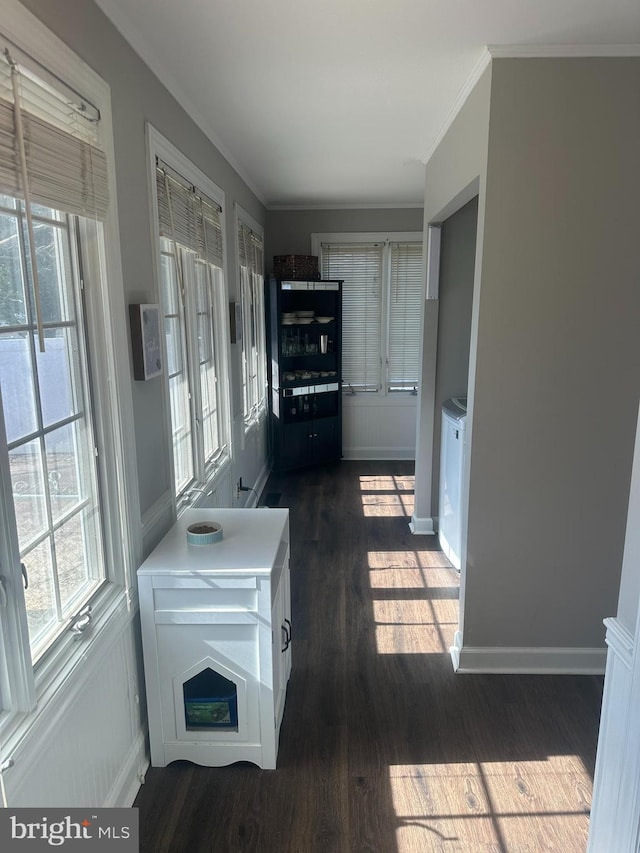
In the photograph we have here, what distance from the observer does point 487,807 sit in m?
2.02

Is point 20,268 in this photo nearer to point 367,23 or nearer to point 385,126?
point 367,23

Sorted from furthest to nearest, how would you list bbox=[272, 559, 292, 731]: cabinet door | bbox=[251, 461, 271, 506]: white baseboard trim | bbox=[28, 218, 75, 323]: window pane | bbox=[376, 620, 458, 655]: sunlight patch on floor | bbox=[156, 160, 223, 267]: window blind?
bbox=[251, 461, 271, 506]: white baseboard trim → bbox=[376, 620, 458, 655]: sunlight patch on floor → bbox=[156, 160, 223, 267]: window blind → bbox=[272, 559, 292, 731]: cabinet door → bbox=[28, 218, 75, 323]: window pane

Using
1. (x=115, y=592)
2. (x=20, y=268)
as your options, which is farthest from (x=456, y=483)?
(x=20, y=268)

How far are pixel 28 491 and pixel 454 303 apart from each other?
3.31 meters

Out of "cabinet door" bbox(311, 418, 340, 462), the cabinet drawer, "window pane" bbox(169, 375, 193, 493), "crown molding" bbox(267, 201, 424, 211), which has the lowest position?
"cabinet door" bbox(311, 418, 340, 462)

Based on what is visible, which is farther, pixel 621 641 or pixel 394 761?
pixel 394 761

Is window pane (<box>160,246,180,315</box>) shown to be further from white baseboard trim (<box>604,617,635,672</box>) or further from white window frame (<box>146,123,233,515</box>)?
white baseboard trim (<box>604,617,635,672</box>)

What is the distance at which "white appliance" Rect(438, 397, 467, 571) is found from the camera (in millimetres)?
3619

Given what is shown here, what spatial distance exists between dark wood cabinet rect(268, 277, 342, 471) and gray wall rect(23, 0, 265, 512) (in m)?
3.04

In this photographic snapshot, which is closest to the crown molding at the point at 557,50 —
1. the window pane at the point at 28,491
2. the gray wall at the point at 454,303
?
the gray wall at the point at 454,303

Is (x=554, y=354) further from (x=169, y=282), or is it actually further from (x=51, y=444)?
(x=51, y=444)

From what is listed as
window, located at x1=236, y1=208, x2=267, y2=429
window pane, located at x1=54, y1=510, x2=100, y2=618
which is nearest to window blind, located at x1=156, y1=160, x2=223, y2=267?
window, located at x1=236, y1=208, x2=267, y2=429

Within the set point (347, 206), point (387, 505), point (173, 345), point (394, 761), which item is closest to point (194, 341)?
point (173, 345)

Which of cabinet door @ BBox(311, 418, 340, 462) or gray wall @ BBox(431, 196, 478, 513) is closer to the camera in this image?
gray wall @ BBox(431, 196, 478, 513)
